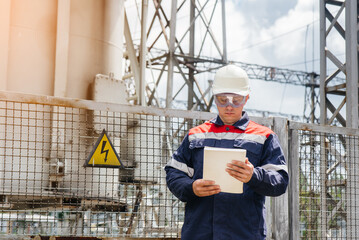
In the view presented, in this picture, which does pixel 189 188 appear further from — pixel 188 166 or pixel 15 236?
pixel 15 236

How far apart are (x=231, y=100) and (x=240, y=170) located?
666 mm

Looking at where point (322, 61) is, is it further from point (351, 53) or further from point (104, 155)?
point (104, 155)

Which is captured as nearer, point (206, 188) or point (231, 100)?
point (206, 188)

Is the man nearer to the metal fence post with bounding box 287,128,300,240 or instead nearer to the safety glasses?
the safety glasses

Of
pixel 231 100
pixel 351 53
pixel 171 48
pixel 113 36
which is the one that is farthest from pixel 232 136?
pixel 171 48

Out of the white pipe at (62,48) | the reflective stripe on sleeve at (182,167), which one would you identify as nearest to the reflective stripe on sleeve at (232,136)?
the reflective stripe on sleeve at (182,167)

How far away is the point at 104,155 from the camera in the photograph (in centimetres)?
458

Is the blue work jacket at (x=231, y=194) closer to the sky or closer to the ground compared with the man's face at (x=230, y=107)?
closer to the ground

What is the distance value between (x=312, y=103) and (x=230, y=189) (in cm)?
3663

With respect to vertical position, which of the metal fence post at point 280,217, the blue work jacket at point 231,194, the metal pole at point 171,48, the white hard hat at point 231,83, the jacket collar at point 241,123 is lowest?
the metal fence post at point 280,217

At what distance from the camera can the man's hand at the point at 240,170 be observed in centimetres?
284

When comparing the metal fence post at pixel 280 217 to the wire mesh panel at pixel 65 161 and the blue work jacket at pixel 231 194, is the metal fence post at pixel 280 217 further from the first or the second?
the blue work jacket at pixel 231 194

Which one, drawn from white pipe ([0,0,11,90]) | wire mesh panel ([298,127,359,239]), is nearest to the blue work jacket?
wire mesh panel ([298,127,359,239])

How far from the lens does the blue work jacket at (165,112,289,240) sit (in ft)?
10.4
